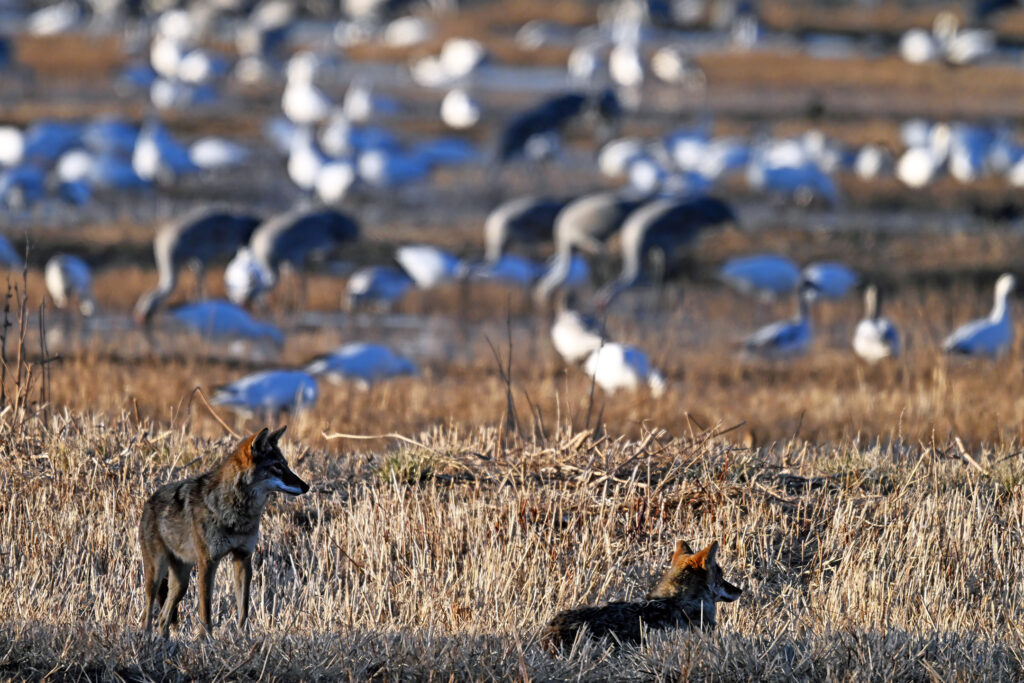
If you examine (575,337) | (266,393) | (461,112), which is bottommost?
(266,393)

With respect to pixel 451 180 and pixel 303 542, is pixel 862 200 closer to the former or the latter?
pixel 451 180

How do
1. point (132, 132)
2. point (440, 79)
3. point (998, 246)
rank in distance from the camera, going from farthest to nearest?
point (440, 79)
point (132, 132)
point (998, 246)

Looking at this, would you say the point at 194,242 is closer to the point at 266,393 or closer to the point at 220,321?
the point at 220,321

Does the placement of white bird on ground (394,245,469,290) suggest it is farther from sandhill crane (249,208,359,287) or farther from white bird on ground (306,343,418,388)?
white bird on ground (306,343,418,388)

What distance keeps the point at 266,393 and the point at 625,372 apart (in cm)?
252

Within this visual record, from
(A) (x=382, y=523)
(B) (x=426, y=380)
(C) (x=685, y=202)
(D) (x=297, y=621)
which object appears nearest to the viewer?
(D) (x=297, y=621)

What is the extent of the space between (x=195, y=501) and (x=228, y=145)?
18104 millimetres

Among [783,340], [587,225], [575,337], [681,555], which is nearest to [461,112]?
[587,225]

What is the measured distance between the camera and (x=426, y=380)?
37.8ft

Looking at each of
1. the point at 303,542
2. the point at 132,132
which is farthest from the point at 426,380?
the point at 132,132

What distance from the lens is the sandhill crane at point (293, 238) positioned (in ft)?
51.5

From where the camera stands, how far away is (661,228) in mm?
16172

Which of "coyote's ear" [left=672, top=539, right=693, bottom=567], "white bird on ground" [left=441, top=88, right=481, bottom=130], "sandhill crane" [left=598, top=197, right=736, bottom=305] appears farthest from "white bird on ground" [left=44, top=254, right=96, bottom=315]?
"white bird on ground" [left=441, top=88, right=481, bottom=130]

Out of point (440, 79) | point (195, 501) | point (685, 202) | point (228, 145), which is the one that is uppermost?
point (440, 79)
